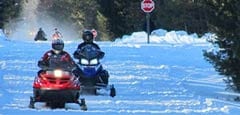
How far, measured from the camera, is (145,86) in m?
17.3

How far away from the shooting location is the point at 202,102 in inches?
555

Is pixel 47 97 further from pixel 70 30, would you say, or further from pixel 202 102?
pixel 70 30

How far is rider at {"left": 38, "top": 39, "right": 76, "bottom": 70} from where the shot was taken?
44.8ft

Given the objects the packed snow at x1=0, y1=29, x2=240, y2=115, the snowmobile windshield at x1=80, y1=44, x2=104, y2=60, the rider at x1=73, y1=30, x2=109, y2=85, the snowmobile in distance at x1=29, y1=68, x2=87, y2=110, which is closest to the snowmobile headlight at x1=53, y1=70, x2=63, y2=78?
the snowmobile in distance at x1=29, y1=68, x2=87, y2=110

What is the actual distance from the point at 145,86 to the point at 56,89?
4.49 metres

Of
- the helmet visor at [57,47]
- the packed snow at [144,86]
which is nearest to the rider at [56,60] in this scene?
the helmet visor at [57,47]

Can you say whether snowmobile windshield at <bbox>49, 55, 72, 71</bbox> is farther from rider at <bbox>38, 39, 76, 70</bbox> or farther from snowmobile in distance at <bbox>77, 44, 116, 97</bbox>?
snowmobile in distance at <bbox>77, 44, 116, 97</bbox>

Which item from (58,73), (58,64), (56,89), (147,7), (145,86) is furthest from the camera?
(147,7)

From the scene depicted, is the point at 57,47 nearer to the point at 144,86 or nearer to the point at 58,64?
the point at 58,64

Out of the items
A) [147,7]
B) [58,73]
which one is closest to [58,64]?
[58,73]

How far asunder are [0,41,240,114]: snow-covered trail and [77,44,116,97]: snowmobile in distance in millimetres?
470

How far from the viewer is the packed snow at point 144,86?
13.0 meters

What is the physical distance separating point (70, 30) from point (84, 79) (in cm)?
8048

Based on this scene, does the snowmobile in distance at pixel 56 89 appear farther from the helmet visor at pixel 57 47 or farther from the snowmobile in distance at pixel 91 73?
the snowmobile in distance at pixel 91 73
